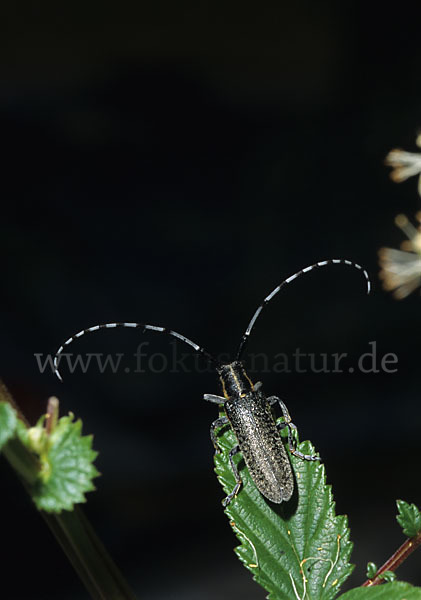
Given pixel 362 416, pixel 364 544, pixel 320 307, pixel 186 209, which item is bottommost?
pixel 364 544

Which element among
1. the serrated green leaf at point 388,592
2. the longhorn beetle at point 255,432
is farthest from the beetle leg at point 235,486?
the serrated green leaf at point 388,592

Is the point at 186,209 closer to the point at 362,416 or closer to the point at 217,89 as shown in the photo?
the point at 217,89

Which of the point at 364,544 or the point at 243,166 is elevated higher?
the point at 243,166

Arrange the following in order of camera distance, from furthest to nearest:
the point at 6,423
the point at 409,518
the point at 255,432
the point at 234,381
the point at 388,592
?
1. the point at 234,381
2. the point at 255,432
3. the point at 409,518
4. the point at 388,592
5. the point at 6,423

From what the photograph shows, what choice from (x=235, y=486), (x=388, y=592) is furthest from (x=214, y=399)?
(x=388, y=592)

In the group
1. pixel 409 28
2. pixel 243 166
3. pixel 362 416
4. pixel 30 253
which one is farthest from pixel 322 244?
pixel 30 253

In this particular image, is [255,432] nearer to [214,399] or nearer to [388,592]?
[214,399]

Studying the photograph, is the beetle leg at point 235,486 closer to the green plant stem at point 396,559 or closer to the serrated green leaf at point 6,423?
the green plant stem at point 396,559

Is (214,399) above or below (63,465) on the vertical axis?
above
